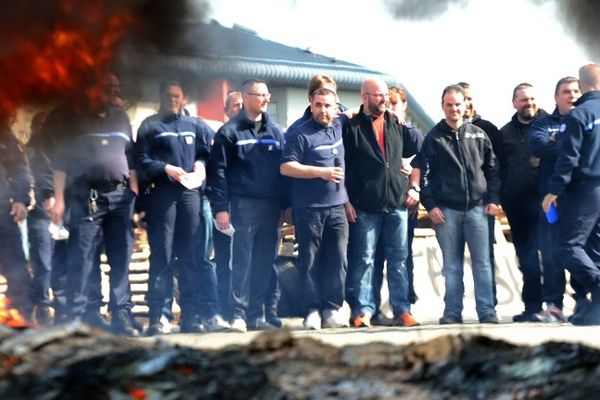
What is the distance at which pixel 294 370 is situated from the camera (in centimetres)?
684

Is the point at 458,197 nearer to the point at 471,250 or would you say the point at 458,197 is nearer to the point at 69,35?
the point at 471,250

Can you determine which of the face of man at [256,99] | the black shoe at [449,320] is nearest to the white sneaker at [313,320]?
the black shoe at [449,320]

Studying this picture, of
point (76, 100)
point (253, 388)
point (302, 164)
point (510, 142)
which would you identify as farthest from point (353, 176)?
point (253, 388)

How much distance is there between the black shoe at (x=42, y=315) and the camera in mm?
11884

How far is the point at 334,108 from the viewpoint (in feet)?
38.1

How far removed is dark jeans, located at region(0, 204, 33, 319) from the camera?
11641 mm

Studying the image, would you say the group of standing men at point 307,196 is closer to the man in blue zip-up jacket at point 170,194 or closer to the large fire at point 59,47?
the man in blue zip-up jacket at point 170,194

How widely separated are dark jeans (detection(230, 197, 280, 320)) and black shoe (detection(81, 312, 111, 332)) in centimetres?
114

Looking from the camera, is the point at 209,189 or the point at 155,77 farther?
the point at 209,189

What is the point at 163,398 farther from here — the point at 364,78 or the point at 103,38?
the point at 364,78

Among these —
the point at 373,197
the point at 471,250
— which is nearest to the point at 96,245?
the point at 373,197

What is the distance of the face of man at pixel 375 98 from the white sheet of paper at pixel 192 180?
1.65m

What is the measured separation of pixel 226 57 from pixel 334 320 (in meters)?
2.53

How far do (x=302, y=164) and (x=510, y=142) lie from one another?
215 centimetres
